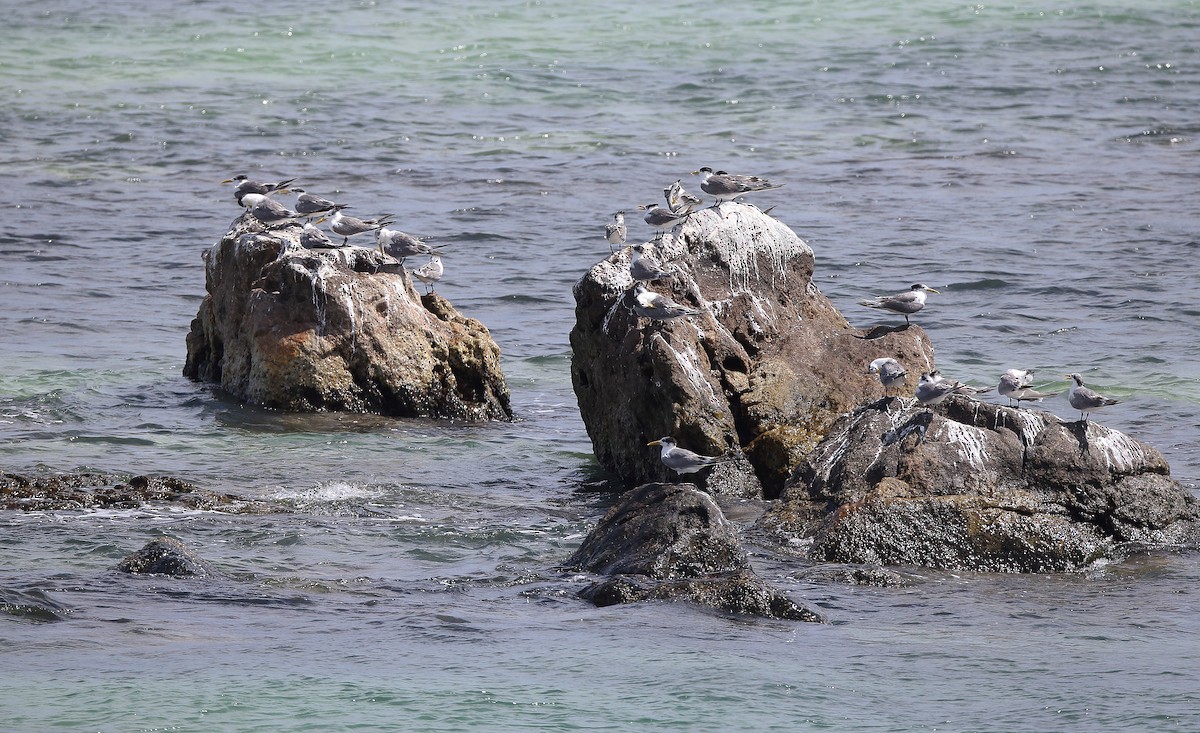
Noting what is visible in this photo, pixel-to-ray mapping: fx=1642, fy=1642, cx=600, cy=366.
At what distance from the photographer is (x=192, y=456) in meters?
12.7

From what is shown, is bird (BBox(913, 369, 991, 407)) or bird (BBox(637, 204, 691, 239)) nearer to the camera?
bird (BBox(913, 369, 991, 407))

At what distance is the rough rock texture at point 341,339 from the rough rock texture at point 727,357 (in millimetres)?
1753

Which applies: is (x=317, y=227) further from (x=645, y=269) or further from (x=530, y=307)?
(x=530, y=307)

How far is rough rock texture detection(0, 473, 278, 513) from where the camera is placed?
35.6 feet

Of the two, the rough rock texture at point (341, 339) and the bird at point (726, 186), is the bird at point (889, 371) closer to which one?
the bird at point (726, 186)

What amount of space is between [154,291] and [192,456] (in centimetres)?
677

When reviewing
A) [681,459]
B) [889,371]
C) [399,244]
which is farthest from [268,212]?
[889,371]

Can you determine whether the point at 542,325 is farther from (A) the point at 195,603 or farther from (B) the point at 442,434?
(A) the point at 195,603

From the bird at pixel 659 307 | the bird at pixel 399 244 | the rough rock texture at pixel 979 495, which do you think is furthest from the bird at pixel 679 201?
the rough rock texture at pixel 979 495

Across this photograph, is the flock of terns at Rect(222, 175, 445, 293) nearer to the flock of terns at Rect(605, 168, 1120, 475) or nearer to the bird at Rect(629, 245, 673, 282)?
the flock of terns at Rect(605, 168, 1120, 475)

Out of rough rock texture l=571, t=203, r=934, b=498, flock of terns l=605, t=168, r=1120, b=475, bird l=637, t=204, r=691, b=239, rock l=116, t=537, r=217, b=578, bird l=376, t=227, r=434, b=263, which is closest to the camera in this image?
rock l=116, t=537, r=217, b=578

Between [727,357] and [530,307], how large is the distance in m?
6.66

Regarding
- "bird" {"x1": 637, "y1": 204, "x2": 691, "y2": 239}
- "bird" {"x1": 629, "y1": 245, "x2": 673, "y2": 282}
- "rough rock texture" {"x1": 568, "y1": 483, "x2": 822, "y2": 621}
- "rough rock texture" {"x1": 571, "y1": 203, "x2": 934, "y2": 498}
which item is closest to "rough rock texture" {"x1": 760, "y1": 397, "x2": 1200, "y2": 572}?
"rough rock texture" {"x1": 568, "y1": 483, "x2": 822, "y2": 621}

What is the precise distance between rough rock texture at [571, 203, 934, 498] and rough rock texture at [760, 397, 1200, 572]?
1.10 m
